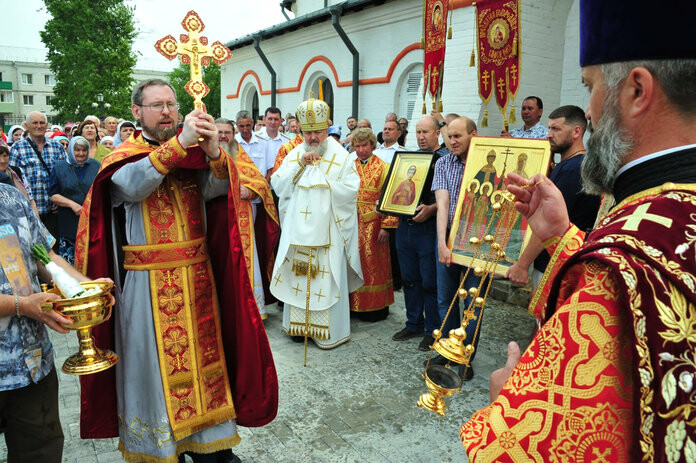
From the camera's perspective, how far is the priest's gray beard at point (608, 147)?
3.26 ft

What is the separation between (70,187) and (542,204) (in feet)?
20.2

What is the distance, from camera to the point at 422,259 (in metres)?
4.76

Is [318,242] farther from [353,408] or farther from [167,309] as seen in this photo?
[167,309]

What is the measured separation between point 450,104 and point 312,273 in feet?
12.2

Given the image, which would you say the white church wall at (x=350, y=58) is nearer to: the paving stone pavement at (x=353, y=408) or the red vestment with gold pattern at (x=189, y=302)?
the paving stone pavement at (x=353, y=408)

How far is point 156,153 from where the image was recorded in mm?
2355

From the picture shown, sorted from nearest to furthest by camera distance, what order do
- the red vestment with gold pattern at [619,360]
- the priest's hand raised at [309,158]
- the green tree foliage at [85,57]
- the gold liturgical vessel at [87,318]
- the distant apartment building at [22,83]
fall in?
the red vestment with gold pattern at [619,360]
the gold liturgical vessel at [87,318]
the priest's hand raised at [309,158]
the green tree foliage at [85,57]
the distant apartment building at [22,83]

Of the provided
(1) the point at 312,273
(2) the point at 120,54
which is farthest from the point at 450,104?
(2) the point at 120,54

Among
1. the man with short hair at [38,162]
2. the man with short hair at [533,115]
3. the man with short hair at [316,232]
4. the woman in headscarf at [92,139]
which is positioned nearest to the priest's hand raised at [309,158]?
the man with short hair at [316,232]

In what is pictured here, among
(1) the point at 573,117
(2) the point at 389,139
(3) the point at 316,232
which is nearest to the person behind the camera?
(1) the point at 573,117

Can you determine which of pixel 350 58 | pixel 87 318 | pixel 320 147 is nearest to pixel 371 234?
pixel 320 147

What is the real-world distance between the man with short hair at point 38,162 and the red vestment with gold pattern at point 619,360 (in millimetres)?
6795

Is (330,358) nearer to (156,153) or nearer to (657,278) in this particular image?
(156,153)

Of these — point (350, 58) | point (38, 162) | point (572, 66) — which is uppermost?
point (350, 58)
